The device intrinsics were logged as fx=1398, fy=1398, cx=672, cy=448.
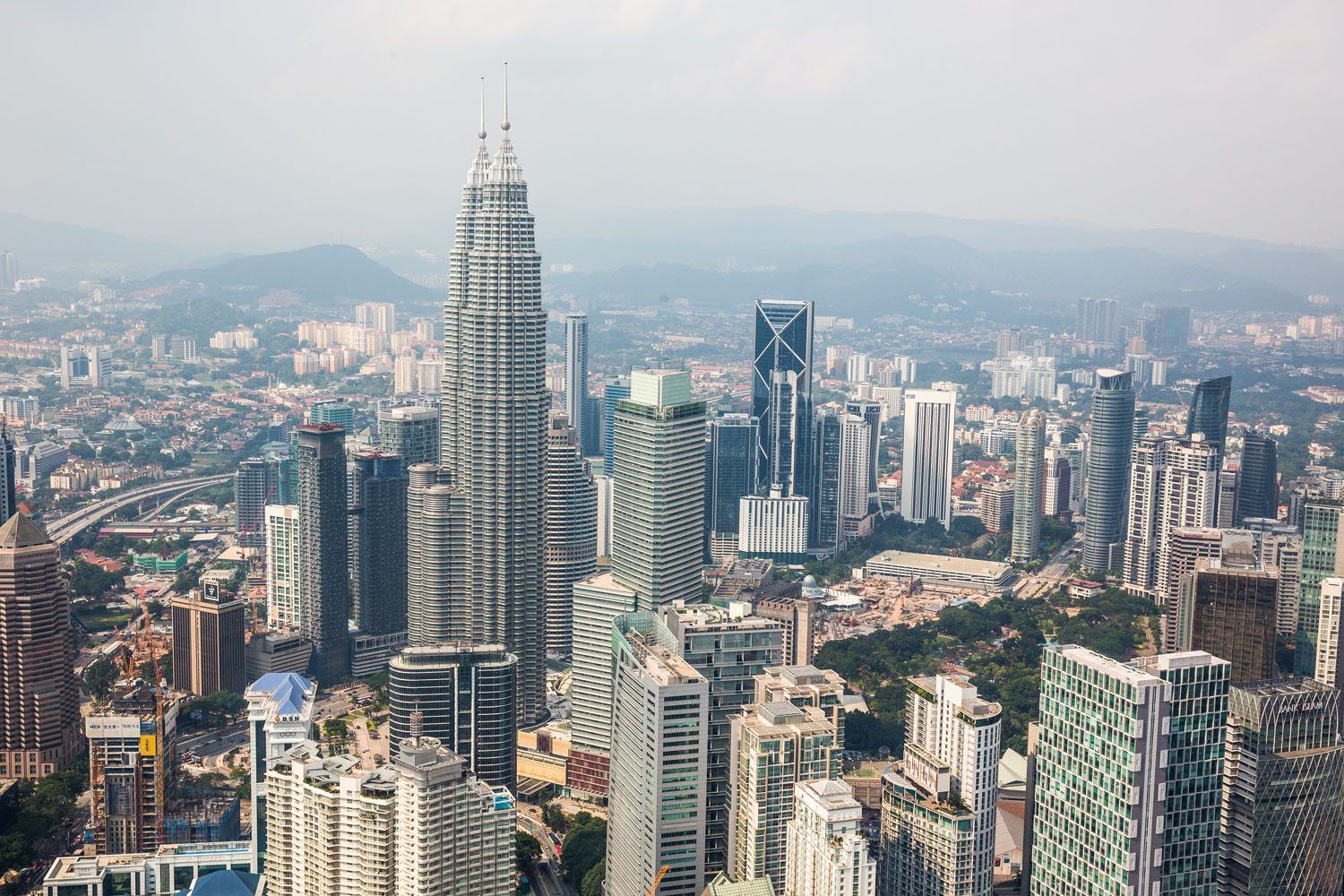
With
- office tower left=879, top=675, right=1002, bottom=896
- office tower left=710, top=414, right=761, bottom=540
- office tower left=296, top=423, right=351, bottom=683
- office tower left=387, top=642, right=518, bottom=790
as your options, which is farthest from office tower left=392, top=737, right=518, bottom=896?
office tower left=710, top=414, right=761, bottom=540

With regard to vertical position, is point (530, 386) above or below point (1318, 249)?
below

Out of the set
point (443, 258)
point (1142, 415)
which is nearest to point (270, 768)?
point (1142, 415)

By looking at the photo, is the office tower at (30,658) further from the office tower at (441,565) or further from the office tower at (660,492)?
the office tower at (660,492)

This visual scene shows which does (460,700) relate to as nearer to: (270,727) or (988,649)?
(270,727)

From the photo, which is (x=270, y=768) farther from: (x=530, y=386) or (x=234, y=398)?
(x=234, y=398)

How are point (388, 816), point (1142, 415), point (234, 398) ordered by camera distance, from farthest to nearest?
point (234, 398), point (1142, 415), point (388, 816)

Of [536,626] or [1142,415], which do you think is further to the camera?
[1142,415]

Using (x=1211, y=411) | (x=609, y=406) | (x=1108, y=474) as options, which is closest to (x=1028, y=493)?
(x=1108, y=474)

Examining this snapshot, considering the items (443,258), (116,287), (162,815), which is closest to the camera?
(162,815)
